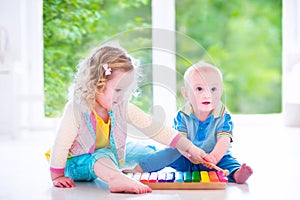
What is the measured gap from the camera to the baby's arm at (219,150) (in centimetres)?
148

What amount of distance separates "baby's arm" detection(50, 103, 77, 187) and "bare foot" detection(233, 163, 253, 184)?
0.42 metres

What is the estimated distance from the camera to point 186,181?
1.39m

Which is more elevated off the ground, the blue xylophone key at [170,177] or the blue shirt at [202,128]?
the blue shirt at [202,128]

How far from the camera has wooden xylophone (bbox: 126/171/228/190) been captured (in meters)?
1.38

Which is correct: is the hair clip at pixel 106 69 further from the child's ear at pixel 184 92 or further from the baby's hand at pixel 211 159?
the baby's hand at pixel 211 159

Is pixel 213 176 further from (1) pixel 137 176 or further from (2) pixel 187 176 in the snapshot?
(1) pixel 137 176

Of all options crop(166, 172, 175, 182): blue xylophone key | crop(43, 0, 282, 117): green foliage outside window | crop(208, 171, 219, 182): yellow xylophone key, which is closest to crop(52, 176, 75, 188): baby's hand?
crop(166, 172, 175, 182): blue xylophone key

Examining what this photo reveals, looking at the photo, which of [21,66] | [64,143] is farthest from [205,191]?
[21,66]

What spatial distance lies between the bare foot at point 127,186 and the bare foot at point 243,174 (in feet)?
0.79

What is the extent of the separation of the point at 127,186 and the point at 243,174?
31cm

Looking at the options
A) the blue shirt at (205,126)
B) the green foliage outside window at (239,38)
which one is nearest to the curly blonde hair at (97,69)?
the blue shirt at (205,126)

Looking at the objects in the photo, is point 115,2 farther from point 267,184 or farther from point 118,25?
point 267,184

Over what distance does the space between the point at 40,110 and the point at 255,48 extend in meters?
2.48

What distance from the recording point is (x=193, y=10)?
4453 mm
